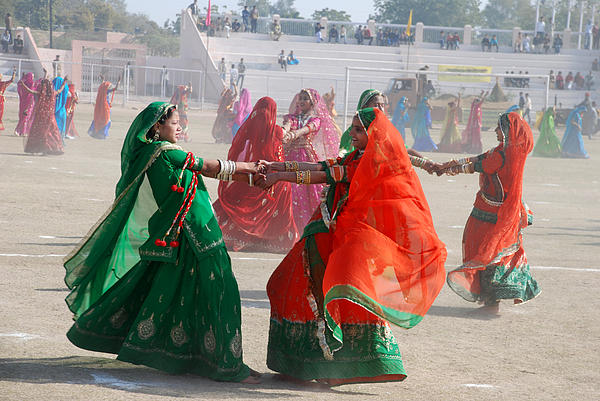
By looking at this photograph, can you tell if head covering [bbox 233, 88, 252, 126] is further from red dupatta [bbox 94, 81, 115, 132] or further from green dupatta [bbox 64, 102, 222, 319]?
green dupatta [bbox 64, 102, 222, 319]

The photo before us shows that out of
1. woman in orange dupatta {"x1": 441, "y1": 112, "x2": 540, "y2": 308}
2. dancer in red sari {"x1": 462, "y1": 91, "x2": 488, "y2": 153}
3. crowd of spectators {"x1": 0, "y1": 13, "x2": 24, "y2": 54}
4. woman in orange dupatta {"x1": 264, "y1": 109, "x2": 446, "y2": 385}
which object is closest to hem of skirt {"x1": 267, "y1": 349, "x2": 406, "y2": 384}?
woman in orange dupatta {"x1": 264, "y1": 109, "x2": 446, "y2": 385}

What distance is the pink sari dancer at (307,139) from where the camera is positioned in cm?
857

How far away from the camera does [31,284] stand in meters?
6.45

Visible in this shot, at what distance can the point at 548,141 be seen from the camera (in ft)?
77.5

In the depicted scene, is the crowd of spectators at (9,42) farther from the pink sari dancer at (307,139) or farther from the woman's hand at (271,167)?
the woman's hand at (271,167)

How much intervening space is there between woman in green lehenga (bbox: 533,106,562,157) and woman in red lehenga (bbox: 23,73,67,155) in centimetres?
1341

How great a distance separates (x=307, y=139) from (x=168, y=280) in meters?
4.64

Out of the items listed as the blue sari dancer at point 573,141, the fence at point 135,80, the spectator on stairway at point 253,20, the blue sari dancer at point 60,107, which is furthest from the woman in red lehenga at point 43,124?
the spectator on stairway at point 253,20

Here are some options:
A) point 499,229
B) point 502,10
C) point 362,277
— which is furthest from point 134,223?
point 502,10

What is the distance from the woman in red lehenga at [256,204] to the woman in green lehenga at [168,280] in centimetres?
398

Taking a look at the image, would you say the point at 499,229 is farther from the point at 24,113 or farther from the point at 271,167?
the point at 24,113

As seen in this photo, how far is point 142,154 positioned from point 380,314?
147 centimetres

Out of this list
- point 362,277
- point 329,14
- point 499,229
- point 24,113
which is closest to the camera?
→ point 362,277

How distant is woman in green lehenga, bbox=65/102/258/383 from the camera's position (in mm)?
4273
